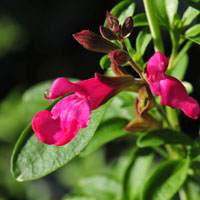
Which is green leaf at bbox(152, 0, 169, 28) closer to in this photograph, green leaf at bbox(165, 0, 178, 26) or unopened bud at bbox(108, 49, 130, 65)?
green leaf at bbox(165, 0, 178, 26)

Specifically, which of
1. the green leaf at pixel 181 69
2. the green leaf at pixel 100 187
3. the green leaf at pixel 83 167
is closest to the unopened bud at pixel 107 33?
the green leaf at pixel 181 69

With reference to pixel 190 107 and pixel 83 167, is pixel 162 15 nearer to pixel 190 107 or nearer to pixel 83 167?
pixel 190 107

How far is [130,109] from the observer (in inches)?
53.3

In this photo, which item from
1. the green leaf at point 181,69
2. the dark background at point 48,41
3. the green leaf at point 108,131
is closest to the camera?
the green leaf at point 108,131

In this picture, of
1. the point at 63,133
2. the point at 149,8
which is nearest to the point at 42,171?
the point at 63,133

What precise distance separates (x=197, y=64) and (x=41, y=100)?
6.45 ft

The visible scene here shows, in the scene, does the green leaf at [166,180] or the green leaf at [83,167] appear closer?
the green leaf at [166,180]

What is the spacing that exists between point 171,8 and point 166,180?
1.49 feet

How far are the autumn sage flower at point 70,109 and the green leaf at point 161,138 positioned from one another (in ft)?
0.65

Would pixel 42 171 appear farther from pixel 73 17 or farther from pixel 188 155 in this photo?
pixel 73 17

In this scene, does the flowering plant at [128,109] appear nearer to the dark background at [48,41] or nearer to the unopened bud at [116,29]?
the unopened bud at [116,29]

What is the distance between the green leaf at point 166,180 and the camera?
1.06m

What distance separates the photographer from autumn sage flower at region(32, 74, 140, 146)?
85 centimetres

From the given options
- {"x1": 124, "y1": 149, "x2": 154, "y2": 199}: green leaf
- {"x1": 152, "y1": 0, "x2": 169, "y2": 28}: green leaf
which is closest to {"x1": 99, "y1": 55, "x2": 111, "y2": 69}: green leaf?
{"x1": 152, "y1": 0, "x2": 169, "y2": 28}: green leaf
